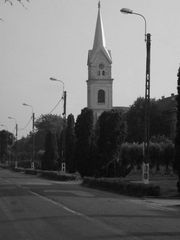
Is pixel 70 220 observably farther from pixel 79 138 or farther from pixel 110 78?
pixel 110 78

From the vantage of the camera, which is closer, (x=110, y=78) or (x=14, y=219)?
(x=14, y=219)

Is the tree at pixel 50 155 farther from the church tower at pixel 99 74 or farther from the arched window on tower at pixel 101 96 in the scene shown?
the arched window on tower at pixel 101 96

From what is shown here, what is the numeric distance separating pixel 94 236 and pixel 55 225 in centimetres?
285

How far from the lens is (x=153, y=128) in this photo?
380 ft

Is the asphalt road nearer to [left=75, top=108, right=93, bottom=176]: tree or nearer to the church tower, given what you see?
[left=75, top=108, right=93, bottom=176]: tree

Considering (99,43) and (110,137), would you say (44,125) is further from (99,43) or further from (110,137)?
(110,137)

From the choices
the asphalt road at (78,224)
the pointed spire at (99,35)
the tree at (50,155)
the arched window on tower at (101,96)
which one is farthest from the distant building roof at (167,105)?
the asphalt road at (78,224)

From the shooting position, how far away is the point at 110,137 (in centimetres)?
5350

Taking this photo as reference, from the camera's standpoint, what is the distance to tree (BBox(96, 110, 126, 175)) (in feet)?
175

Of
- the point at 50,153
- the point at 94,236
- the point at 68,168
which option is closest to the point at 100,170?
the point at 68,168

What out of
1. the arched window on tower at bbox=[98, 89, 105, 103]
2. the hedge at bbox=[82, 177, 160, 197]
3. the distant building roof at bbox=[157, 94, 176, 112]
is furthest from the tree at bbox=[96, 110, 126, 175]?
the arched window on tower at bbox=[98, 89, 105, 103]

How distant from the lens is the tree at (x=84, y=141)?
195ft

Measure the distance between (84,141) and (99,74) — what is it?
7110cm

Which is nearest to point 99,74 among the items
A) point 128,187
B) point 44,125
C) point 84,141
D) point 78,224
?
point 44,125
